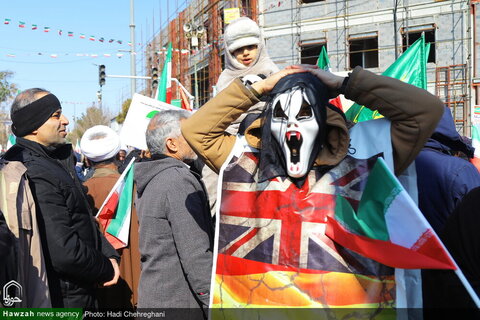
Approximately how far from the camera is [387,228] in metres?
1.89

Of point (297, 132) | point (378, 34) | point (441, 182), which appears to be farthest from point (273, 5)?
point (297, 132)

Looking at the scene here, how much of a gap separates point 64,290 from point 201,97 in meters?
28.0

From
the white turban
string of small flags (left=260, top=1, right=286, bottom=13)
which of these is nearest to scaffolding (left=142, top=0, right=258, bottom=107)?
string of small flags (left=260, top=1, right=286, bottom=13)

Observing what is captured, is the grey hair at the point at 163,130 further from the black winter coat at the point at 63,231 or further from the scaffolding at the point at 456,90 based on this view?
the scaffolding at the point at 456,90

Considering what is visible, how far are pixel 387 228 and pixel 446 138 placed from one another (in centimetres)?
133

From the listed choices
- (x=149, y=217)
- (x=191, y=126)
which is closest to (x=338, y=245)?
(x=191, y=126)

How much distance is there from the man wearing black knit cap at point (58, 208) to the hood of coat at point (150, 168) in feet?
1.26

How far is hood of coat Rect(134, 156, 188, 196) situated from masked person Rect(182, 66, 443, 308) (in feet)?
2.61

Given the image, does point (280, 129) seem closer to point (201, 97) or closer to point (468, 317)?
point (468, 317)

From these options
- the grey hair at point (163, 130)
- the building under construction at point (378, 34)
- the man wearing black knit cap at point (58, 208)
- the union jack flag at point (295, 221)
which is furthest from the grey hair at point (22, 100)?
the building under construction at point (378, 34)

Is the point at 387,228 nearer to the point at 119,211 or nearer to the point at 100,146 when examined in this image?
the point at 119,211

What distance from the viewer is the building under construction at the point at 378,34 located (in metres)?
18.8

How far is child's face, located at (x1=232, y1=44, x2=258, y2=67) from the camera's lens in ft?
11.0

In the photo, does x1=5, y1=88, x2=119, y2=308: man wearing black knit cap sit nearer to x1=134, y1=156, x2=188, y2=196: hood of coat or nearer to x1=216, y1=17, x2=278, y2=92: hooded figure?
x1=134, y1=156, x2=188, y2=196: hood of coat
